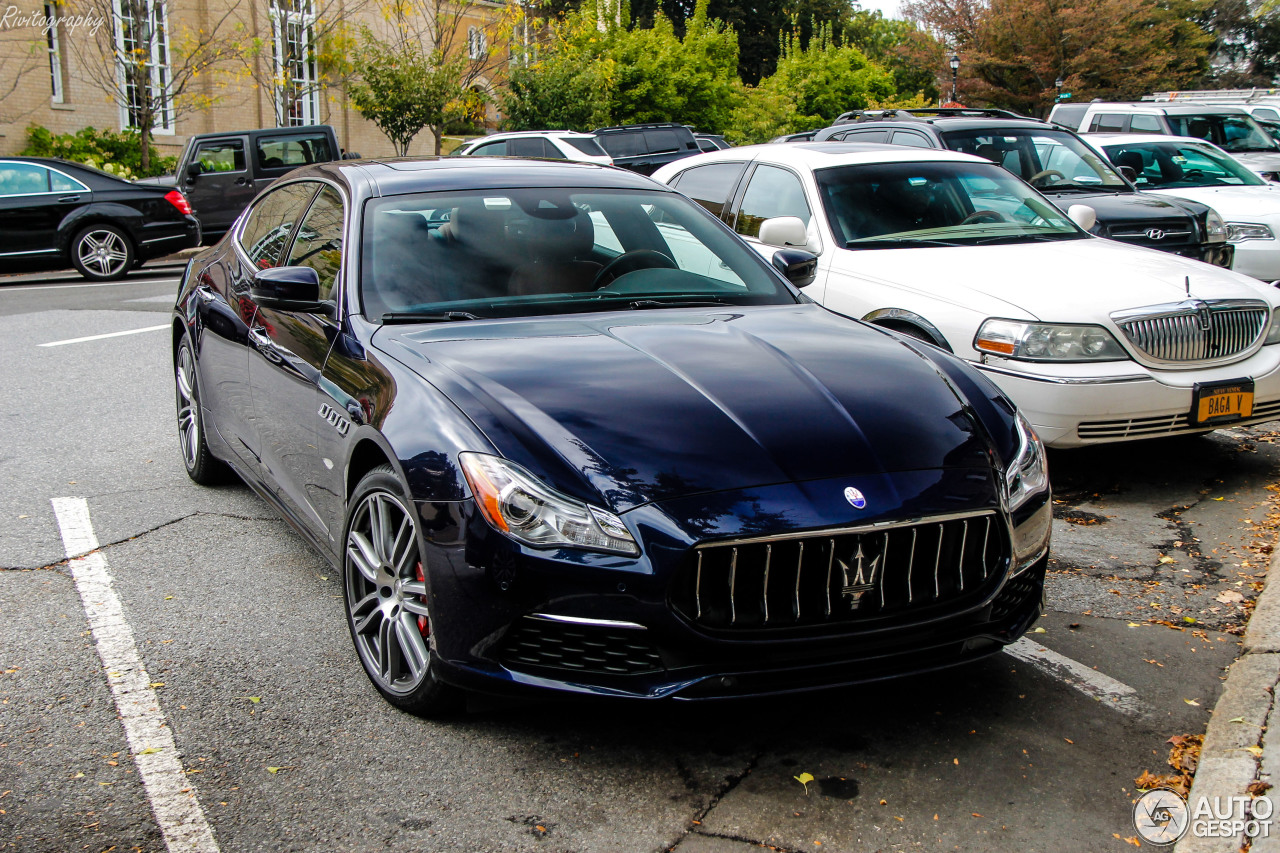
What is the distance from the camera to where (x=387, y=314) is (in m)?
4.03

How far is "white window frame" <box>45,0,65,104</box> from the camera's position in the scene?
27359 millimetres

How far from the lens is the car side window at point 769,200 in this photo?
741 centimetres

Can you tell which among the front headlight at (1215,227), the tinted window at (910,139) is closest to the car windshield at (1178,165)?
the front headlight at (1215,227)

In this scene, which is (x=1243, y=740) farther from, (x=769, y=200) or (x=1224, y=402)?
(x=769, y=200)

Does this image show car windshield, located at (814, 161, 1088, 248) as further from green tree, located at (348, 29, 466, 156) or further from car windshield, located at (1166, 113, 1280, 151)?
green tree, located at (348, 29, 466, 156)

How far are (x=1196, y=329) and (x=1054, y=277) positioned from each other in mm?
724

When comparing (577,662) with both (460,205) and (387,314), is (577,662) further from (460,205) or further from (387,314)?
(460,205)

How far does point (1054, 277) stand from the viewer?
6.12 meters

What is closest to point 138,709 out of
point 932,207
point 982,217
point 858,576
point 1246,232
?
Answer: point 858,576

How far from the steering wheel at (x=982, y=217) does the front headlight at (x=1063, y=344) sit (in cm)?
169

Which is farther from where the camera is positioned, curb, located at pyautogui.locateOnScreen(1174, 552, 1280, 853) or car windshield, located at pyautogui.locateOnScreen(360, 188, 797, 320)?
car windshield, located at pyautogui.locateOnScreen(360, 188, 797, 320)

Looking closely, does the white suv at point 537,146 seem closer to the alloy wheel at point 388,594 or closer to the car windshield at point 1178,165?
the car windshield at point 1178,165

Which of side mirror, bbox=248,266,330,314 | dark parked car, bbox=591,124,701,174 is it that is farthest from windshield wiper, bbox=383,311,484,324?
dark parked car, bbox=591,124,701,174

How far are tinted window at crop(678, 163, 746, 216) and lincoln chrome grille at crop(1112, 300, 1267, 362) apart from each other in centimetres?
311
